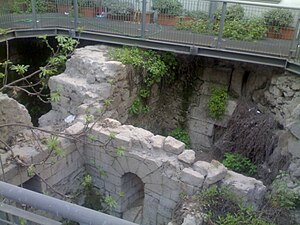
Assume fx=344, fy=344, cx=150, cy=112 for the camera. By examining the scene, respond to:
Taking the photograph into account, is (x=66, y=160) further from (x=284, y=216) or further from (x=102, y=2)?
(x=102, y=2)

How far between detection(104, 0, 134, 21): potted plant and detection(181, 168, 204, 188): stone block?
445 centimetres

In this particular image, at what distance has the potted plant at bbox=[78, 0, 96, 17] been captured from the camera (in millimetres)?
8359

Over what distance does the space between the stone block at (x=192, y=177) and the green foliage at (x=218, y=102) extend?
3525 mm

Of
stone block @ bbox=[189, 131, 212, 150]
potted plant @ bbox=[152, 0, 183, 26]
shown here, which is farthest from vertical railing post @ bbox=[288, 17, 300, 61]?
stone block @ bbox=[189, 131, 212, 150]

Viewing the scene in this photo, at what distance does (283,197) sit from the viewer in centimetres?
538

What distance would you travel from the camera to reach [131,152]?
18.7 feet

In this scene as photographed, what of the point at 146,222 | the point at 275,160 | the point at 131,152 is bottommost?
the point at 146,222

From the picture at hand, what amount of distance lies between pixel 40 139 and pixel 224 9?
4560 mm

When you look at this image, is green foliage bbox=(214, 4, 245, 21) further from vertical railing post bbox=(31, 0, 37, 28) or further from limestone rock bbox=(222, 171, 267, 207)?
vertical railing post bbox=(31, 0, 37, 28)

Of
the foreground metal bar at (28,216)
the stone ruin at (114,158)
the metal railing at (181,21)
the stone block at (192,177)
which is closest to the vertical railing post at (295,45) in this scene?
the metal railing at (181,21)

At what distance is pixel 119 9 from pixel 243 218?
562 cm

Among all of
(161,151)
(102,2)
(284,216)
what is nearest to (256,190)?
(284,216)

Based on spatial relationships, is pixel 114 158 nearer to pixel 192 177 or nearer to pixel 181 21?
pixel 192 177

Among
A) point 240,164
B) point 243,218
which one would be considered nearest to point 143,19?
point 240,164
